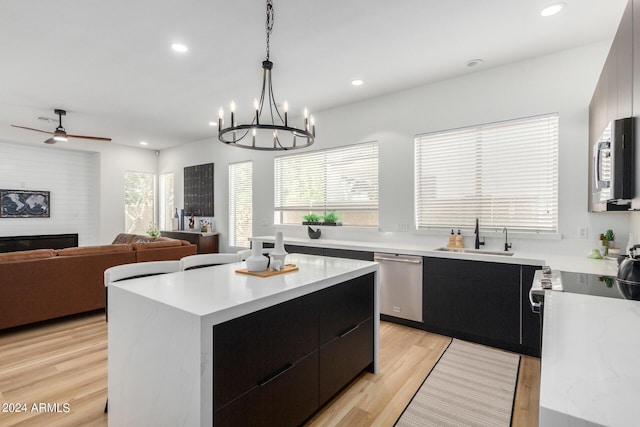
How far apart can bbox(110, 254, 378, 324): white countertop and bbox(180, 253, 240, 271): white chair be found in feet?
1.03

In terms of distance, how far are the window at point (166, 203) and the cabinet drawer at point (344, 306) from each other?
678cm

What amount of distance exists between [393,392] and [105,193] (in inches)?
297

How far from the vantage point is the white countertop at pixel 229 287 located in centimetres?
147

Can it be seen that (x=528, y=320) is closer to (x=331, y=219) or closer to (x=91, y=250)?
(x=331, y=219)

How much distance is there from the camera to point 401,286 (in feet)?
12.1

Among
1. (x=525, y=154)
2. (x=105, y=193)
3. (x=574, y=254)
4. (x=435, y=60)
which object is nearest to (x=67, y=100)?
(x=105, y=193)

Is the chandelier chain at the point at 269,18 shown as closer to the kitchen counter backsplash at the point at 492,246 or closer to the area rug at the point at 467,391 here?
the kitchen counter backsplash at the point at 492,246

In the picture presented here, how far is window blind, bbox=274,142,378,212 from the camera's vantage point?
14.9 ft

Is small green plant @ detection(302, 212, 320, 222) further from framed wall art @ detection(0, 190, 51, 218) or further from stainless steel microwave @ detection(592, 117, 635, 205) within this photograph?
framed wall art @ detection(0, 190, 51, 218)

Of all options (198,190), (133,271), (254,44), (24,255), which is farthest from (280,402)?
(198,190)

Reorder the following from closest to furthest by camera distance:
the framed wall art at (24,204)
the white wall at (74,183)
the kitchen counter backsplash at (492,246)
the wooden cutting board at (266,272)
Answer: the wooden cutting board at (266,272), the kitchen counter backsplash at (492,246), the framed wall art at (24,204), the white wall at (74,183)

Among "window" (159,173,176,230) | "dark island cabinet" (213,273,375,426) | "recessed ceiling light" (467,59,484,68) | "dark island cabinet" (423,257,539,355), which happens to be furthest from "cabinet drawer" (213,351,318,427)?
"window" (159,173,176,230)

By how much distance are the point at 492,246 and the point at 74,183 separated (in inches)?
337

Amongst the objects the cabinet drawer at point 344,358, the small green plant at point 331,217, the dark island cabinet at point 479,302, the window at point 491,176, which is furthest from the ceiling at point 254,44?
the cabinet drawer at point 344,358
